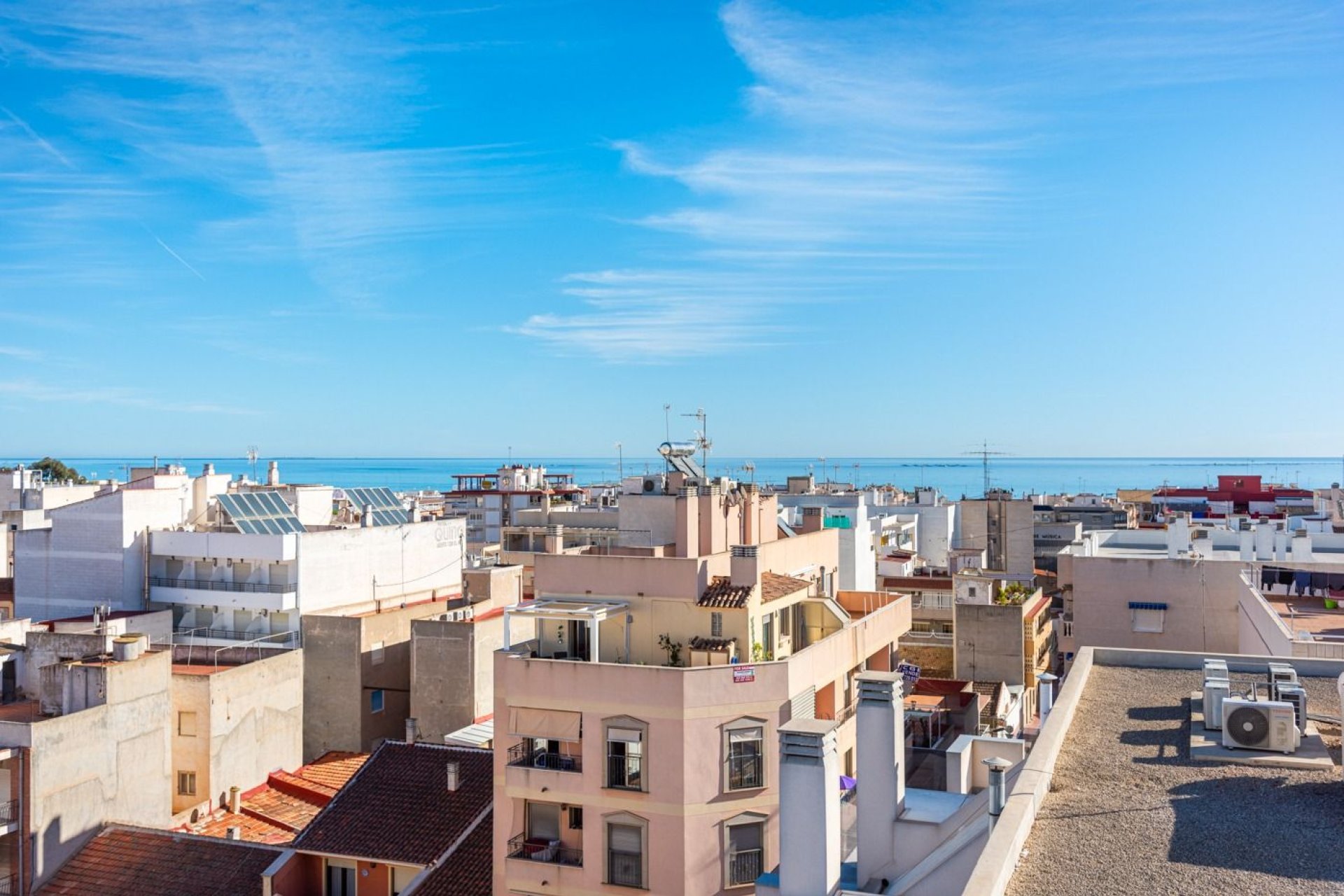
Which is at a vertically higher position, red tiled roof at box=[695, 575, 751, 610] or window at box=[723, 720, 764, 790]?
red tiled roof at box=[695, 575, 751, 610]

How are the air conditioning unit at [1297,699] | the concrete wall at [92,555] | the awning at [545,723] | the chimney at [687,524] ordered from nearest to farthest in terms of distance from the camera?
the air conditioning unit at [1297,699], the awning at [545,723], the chimney at [687,524], the concrete wall at [92,555]

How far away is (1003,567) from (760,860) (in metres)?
55.0

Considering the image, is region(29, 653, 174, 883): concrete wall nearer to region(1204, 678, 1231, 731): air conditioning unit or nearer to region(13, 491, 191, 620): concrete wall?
region(13, 491, 191, 620): concrete wall

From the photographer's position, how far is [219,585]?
37.0m

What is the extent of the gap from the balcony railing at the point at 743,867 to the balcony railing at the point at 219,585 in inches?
874

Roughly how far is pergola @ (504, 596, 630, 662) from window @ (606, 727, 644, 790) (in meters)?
1.56

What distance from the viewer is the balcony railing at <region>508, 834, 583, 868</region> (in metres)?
19.1

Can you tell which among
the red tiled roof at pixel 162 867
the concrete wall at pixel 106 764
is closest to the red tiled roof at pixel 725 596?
the red tiled roof at pixel 162 867

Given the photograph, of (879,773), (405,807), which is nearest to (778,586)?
(405,807)

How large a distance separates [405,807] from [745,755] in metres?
8.38

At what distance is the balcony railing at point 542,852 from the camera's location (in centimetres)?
1909

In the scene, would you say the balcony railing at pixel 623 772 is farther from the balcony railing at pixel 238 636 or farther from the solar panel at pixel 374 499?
the solar panel at pixel 374 499

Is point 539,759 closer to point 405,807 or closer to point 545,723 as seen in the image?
point 545,723

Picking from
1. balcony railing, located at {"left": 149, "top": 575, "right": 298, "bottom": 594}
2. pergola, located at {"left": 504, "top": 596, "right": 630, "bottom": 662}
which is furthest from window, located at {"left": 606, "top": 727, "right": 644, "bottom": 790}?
balcony railing, located at {"left": 149, "top": 575, "right": 298, "bottom": 594}
